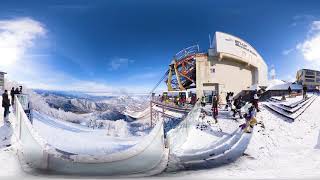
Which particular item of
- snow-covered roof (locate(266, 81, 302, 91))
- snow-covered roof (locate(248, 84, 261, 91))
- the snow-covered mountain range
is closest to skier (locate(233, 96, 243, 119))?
snow-covered roof (locate(248, 84, 261, 91))

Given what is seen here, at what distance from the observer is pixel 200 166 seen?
4188mm

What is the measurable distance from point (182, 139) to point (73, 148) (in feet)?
3.18

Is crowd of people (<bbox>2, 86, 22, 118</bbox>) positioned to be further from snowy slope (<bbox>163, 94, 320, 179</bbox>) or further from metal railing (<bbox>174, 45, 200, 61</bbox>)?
snowy slope (<bbox>163, 94, 320, 179</bbox>)

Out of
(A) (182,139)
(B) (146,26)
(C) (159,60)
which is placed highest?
(B) (146,26)

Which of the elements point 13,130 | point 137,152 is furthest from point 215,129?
point 13,130

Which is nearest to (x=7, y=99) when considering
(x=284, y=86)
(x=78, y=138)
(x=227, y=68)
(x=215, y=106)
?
(x=78, y=138)

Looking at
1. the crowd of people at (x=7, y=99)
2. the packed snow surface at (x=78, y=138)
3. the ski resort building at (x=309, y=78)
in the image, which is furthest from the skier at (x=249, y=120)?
the crowd of people at (x=7, y=99)

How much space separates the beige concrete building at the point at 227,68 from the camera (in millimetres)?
3576

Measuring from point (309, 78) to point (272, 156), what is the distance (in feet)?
2.63

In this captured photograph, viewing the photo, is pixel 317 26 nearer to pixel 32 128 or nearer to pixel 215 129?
pixel 215 129

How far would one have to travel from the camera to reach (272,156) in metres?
4.21

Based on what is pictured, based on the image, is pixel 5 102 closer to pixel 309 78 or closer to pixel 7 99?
pixel 7 99

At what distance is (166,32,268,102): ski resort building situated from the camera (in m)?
3.58

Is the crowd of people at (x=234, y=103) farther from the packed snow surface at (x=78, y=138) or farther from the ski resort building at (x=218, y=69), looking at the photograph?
the packed snow surface at (x=78, y=138)
